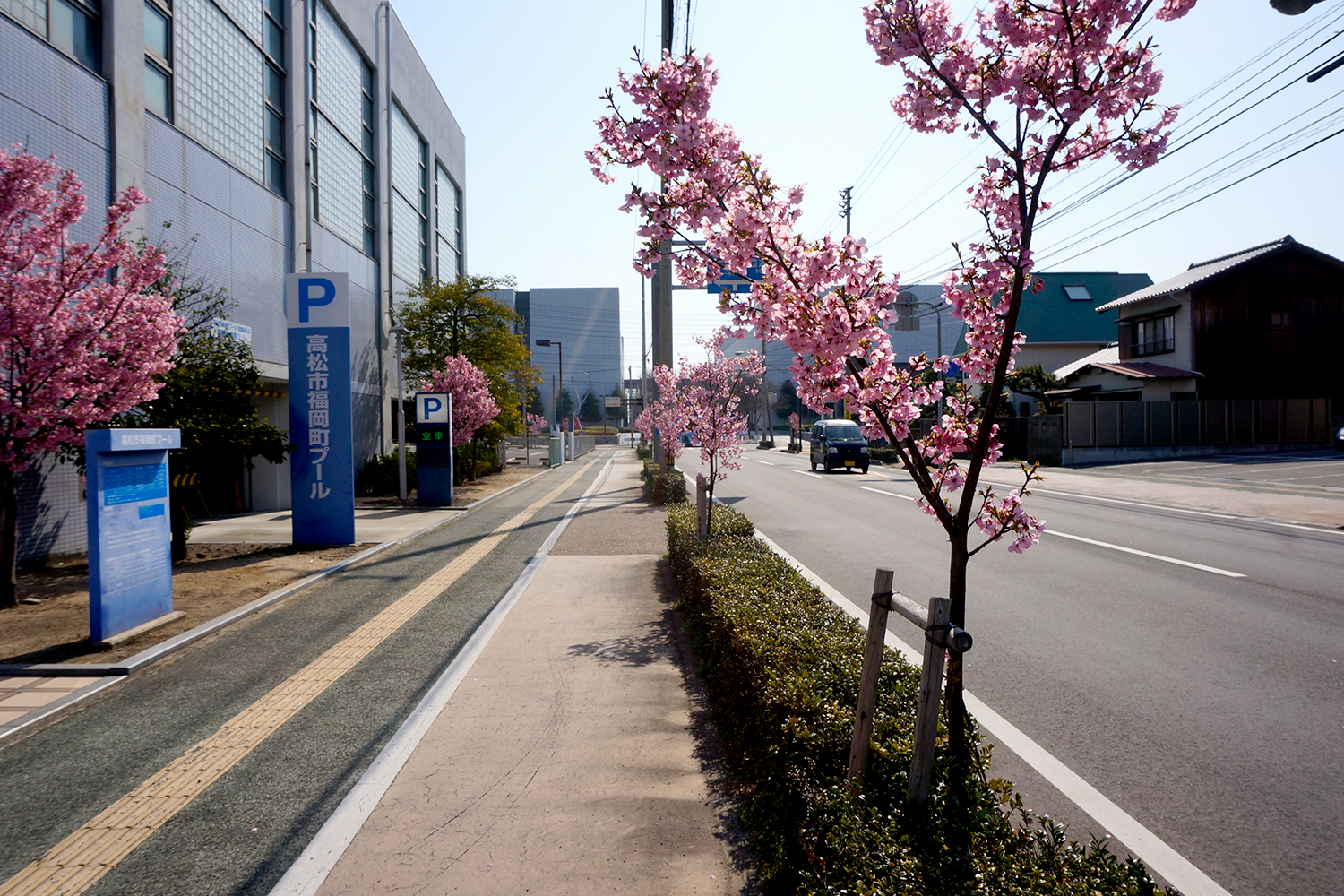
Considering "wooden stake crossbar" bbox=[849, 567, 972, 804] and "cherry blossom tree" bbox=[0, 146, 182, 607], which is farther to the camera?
"cherry blossom tree" bbox=[0, 146, 182, 607]

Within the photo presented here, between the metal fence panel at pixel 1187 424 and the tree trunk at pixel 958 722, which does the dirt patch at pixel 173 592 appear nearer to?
the tree trunk at pixel 958 722

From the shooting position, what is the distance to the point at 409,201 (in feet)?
94.3

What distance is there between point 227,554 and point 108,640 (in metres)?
5.20

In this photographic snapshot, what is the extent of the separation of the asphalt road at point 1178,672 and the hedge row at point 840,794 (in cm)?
69

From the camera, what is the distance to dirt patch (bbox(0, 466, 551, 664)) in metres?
6.34

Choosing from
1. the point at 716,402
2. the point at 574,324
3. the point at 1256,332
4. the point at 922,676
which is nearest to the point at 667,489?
the point at 716,402

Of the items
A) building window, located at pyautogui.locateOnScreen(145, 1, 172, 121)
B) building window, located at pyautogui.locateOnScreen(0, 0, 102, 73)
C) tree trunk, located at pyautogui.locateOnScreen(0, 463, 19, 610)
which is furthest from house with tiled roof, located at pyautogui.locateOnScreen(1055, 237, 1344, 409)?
tree trunk, located at pyautogui.locateOnScreen(0, 463, 19, 610)

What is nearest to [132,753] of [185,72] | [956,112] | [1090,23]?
[956,112]

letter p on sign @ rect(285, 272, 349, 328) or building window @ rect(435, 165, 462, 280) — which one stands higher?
building window @ rect(435, 165, 462, 280)

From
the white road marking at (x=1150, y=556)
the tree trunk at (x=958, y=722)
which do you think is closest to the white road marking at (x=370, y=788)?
the tree trunk at (x=958, y=722)

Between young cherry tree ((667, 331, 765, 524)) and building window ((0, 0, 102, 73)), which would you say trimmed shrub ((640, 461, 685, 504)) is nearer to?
young cherry tree ((667, 331, 765, 524))

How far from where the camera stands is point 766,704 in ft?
11.2

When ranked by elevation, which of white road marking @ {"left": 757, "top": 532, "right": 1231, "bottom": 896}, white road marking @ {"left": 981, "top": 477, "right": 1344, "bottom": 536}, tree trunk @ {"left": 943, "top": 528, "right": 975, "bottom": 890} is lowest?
white road marking @ {"left": 757, "top": 532, "right": 1231, "bottom": 896}

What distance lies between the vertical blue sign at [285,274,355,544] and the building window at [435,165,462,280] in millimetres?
22154
